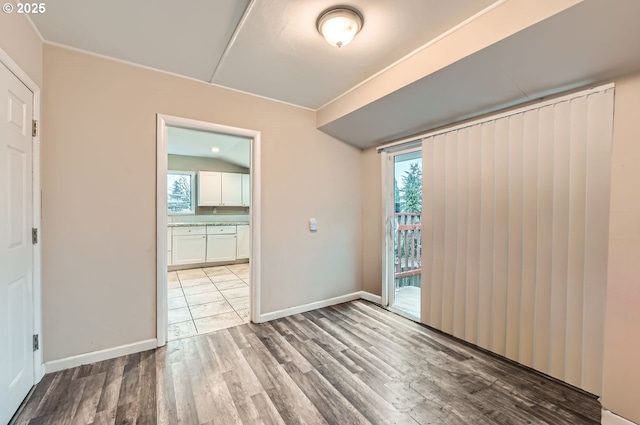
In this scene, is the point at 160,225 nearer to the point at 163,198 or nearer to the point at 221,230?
the point at 163,198

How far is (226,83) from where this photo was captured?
256cm

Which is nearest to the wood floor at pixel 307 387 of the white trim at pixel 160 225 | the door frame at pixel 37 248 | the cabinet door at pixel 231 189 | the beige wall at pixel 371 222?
the door frame at pixel 37 248

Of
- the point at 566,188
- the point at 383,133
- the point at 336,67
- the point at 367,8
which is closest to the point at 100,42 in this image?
the point at 336,67

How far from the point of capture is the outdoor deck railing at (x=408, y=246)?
3732mm

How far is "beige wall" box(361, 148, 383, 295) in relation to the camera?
3.41m

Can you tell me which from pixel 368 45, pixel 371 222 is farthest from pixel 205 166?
pixel 368 45

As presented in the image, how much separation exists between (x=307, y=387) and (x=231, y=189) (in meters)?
5.02

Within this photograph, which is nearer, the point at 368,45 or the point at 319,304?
the point at 368,45

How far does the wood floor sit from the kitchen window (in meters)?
4.03

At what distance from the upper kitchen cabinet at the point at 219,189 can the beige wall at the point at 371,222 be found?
3.57m

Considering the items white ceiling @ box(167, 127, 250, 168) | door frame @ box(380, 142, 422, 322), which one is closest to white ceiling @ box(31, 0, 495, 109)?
door frame @ box(380, 142, 422, 322)

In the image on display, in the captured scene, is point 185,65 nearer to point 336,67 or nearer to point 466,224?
point 336,67

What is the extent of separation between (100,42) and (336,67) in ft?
5.90

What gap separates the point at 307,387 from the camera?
71.8 inches
